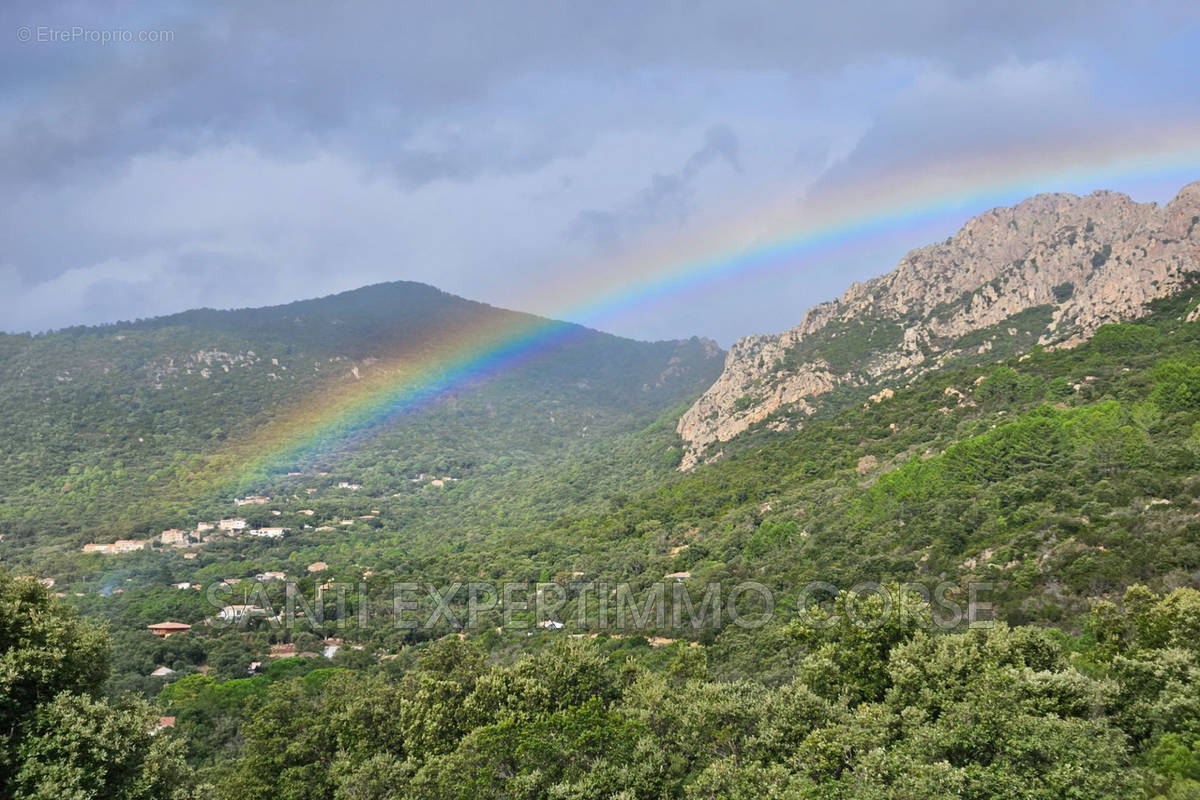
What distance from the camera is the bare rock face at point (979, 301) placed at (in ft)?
283

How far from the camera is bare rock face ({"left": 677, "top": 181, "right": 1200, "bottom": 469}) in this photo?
8625 centimetres

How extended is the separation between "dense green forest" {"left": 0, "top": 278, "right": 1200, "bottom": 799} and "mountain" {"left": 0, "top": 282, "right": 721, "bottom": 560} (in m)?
1.59

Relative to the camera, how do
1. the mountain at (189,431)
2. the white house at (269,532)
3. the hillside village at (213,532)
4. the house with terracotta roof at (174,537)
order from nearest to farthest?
the hillside village at (213,532) < the house with terracotta roof at (174,537) < the white house at (269,532) < the mountain at (189,431)

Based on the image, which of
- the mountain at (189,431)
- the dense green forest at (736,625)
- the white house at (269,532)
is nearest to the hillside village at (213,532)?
the white house at (269,532)

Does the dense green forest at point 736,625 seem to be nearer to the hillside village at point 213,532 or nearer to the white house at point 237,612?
the white house at point 237,612

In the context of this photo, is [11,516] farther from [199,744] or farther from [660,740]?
[660,740]

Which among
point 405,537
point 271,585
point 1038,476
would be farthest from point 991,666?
point 405,537

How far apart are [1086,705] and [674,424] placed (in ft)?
377

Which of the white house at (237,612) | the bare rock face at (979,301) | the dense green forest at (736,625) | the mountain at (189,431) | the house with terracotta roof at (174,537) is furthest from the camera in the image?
the mountain at (189,431)

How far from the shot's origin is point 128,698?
21484 millimetres

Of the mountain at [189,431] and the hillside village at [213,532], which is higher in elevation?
the mountain at [189,431]

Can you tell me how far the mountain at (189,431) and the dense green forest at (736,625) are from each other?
1593 mm

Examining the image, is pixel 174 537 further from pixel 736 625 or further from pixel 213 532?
pixel 736 625

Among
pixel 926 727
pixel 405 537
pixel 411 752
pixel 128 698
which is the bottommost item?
pixel 405 537
